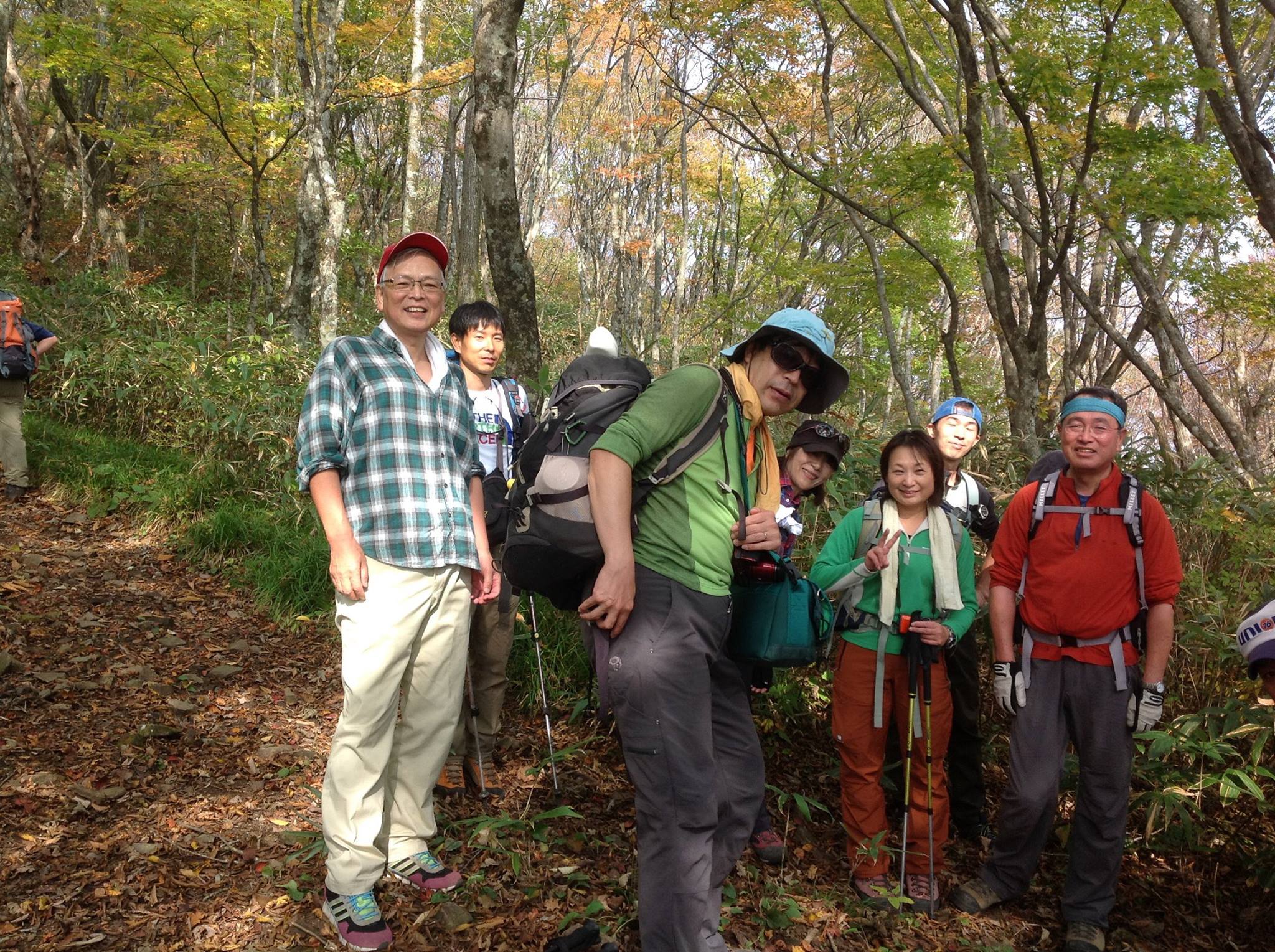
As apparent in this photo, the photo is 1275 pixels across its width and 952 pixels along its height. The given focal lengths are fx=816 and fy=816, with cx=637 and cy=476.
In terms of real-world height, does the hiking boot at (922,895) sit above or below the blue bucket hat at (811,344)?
below

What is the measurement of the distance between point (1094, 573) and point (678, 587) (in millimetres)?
1938

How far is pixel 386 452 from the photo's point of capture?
2.62m

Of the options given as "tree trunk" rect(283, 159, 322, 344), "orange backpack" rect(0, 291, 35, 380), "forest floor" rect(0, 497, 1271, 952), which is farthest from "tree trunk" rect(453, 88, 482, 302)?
"forest floor" rect(0, 497, 1271, 952)

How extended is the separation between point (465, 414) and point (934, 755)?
241 centimetres

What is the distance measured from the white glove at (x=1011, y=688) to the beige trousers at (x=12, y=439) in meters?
7.42

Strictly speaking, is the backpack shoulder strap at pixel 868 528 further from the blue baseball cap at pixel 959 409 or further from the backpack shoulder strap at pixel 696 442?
the backpack shoulder strap at pixel 696 442

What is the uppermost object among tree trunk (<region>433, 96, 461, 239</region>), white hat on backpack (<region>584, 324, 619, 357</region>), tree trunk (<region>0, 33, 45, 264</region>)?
tree trunk (<region>433, 96, 461, 239</region>)

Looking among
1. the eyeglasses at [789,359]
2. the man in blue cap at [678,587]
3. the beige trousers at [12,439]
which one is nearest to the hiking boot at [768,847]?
the man in blue cap at [678,587]

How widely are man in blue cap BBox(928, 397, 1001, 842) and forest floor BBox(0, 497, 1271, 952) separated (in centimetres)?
20

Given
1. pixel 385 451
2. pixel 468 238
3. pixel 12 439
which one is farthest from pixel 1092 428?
pixel 468 238

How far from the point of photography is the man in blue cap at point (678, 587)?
2.12 m

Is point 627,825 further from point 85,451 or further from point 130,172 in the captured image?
point 130,172

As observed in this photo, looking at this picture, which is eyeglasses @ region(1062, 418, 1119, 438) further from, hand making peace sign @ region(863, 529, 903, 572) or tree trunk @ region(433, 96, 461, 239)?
tree trunk @ region(433, 96, 461, 239)

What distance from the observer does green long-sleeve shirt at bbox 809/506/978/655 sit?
3445mm
